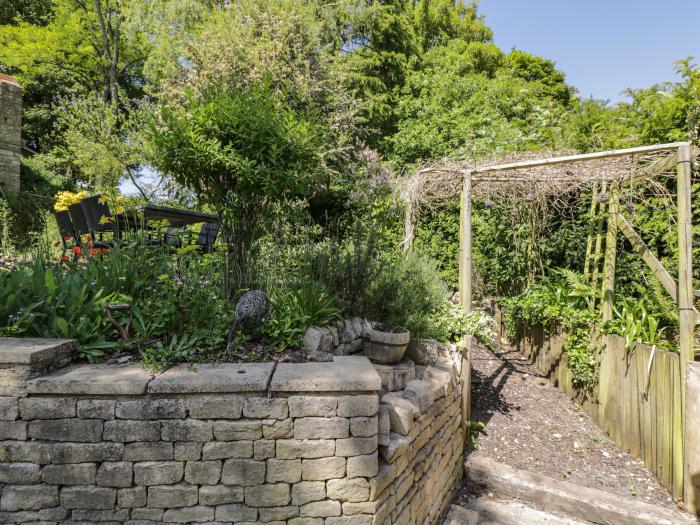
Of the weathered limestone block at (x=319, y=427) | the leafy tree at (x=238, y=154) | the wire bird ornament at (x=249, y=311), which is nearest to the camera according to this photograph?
the weathered limestone block at (x=319, y=427)

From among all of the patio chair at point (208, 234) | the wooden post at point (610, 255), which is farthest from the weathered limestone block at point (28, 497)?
the wooden post at point (610, 255)

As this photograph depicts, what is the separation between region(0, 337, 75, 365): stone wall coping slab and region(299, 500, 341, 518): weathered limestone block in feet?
4.99

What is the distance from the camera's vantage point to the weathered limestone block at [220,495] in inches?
76.6

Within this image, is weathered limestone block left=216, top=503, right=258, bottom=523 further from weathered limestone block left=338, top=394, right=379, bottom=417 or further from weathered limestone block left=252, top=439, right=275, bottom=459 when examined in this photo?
weathered limestone block left=338, top=394, right=379, bottom=417

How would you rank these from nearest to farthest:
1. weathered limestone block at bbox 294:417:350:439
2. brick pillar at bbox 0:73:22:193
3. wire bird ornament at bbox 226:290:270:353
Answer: weathered limestone block at bbox 294:417:350:439, wire bird ornament at bbox 226:290:270:353, brick pillar at bbox 0:73:22:193

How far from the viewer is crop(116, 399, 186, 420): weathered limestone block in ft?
6.25

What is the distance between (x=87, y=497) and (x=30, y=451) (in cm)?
36

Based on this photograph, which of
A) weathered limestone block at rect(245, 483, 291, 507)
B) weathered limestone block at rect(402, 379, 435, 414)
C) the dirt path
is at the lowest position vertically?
the dirt path

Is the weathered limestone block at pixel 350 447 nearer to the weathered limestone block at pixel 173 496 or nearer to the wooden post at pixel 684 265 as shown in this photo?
the weathered limestone block at pixel 173 496

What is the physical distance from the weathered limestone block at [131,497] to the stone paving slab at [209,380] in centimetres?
49

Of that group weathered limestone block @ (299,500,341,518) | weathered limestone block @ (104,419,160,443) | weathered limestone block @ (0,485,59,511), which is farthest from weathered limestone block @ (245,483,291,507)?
weathered limestone block @ (0,485,59,511)

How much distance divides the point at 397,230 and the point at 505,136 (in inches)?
119

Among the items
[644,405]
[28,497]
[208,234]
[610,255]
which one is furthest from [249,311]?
[610,255]

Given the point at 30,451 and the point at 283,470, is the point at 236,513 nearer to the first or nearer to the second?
the point at 283,470
